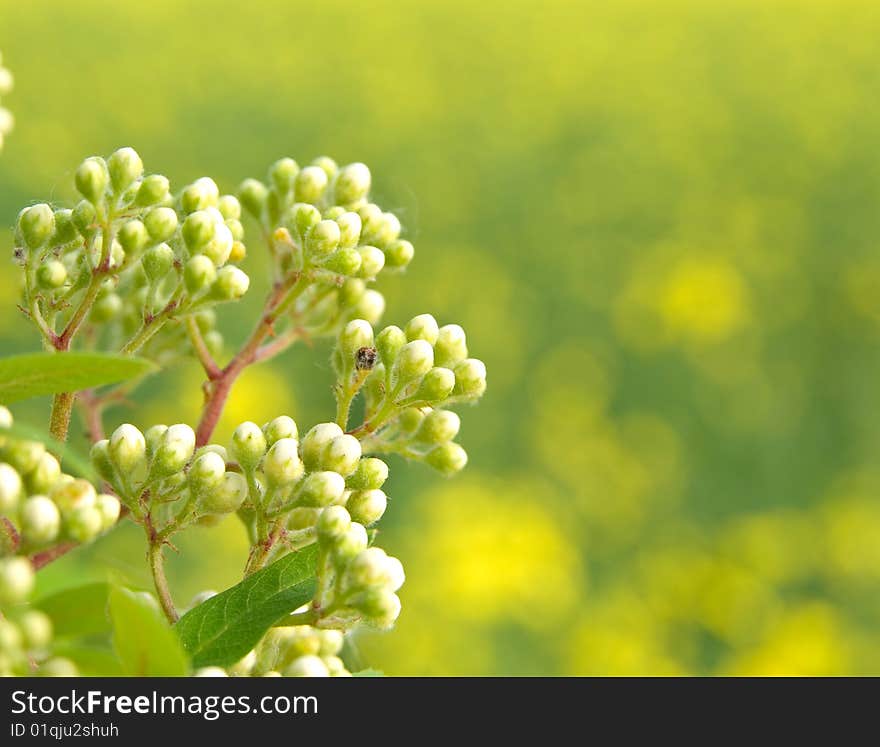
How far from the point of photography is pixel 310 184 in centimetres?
283

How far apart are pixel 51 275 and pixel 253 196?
0.76m

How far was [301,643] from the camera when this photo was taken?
2.38 m

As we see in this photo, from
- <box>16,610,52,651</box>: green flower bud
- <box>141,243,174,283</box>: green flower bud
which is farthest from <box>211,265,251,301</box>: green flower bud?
<box>16,610,52,651</box>: green flower bud

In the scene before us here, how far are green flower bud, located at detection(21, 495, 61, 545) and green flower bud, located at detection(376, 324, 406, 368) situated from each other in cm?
92

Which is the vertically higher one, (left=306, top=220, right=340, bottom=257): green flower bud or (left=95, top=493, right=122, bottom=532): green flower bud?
(left=306, top=220, right=340, bottom=257): green flower bud

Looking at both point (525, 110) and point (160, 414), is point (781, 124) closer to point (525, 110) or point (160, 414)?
point (525, 110)

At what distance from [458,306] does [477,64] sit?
6720 mm

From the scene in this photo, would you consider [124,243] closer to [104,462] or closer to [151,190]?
[151,190]

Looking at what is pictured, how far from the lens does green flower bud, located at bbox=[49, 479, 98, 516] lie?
1.95m

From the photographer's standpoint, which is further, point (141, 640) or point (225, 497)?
point (225, 497)

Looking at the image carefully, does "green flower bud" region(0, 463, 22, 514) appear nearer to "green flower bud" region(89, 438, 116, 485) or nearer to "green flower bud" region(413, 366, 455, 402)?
"green flower bud" region(89, 438, 116, 485)

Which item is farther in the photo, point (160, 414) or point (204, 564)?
point (160, 414)

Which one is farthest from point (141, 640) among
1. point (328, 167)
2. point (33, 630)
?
point (328, 167)

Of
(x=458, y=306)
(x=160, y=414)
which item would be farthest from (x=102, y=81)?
(x=160, y=414)
